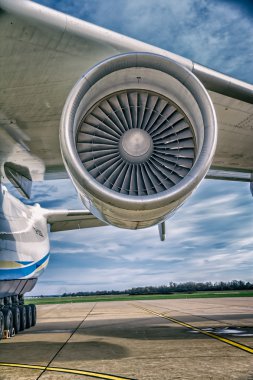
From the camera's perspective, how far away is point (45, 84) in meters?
5.84

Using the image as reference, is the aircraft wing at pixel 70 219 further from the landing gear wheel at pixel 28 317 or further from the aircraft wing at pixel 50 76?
the aircraft wing at pixel 50 76

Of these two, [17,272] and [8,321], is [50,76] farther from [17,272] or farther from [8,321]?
[8,321]

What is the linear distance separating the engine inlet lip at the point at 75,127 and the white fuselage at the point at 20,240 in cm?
563

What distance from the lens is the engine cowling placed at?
4984 millimetres

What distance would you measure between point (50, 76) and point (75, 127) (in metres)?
1.04

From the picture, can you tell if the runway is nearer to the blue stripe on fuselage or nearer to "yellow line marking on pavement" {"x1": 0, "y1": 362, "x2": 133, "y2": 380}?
"yellow line marking on pavement" {"x1": 0, "y1": 362, "x2": 133, "y2": 380}

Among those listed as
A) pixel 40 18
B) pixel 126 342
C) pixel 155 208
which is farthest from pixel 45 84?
pixel 126 342

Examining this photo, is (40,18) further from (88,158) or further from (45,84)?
(88,158)

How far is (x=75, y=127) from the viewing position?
5.20 m

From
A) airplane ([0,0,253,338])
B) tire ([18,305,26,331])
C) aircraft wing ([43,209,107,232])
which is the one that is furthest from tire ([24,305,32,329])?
airplane ([0,0,253,338])

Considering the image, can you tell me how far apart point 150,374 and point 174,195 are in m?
2.23

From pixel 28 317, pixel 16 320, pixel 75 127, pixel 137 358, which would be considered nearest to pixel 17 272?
A: pixel 16 320

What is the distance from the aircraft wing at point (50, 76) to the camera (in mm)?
4790

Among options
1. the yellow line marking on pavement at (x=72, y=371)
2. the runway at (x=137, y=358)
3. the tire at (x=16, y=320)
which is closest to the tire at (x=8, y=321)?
the tire at (x=16, y=320)
